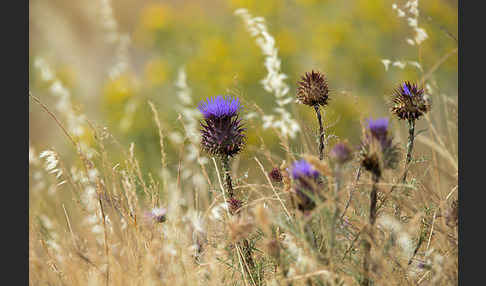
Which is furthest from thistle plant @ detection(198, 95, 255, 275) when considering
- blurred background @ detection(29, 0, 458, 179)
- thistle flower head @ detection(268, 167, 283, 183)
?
blurred background @ detection(29, 0, 458, 179)

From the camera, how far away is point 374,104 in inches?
303

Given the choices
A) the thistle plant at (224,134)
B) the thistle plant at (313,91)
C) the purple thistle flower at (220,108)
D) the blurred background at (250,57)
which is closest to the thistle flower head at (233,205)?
the thistle plant at (224,134)

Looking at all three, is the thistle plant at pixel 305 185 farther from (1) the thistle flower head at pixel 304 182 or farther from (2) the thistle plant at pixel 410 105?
(2) the thistle plant at pixel 410 105

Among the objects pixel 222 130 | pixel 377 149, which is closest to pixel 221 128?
pixel 222 130

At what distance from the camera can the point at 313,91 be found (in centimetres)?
232

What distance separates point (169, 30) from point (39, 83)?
2.36m

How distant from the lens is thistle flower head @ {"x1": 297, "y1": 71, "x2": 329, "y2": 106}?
2316mm

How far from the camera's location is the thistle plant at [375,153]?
1.67 metres

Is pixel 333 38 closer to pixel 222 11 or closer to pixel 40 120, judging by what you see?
pixel 222 11

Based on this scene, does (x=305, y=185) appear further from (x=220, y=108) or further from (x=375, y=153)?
(x=220, y=108)

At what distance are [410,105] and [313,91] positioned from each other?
45 centimetres

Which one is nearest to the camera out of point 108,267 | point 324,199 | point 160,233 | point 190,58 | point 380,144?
point 380,144

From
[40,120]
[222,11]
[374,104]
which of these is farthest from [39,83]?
[374,104]

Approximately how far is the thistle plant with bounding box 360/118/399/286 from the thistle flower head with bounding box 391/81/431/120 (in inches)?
14.9
